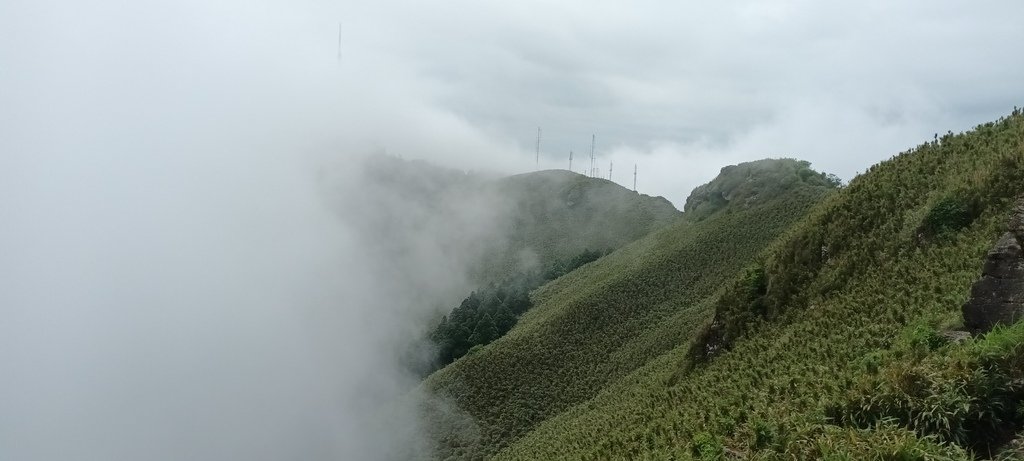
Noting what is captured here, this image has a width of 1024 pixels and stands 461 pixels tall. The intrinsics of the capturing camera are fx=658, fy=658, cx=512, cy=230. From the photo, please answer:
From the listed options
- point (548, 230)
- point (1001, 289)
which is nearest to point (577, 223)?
point (548, 230)

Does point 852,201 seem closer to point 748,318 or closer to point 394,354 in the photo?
point 748,318

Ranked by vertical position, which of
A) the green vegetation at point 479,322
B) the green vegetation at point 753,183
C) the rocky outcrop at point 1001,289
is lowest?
the green vegetation at point 479,322

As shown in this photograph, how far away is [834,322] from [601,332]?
44.1m

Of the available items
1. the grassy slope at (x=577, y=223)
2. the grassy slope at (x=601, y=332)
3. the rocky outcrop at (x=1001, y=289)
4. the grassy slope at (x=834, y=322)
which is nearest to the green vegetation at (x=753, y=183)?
the grassy slope at (x=601, y=332)

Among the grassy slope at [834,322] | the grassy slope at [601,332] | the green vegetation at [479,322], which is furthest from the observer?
the green vegetation at [479,322]

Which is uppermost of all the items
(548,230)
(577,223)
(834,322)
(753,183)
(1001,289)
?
(577,223)

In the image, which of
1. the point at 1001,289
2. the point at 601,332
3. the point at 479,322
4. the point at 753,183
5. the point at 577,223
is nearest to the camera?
the point at 1001,289

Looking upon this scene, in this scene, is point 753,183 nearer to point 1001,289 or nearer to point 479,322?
point 479,322

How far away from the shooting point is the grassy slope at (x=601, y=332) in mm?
57656

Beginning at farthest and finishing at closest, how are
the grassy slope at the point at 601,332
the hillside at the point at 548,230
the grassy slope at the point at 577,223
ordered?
1. the hillside at the point at 548,230
2. the grassy slope at the point at 577,223
3. the grassy slope at the point at 601,332

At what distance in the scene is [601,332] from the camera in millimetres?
68000

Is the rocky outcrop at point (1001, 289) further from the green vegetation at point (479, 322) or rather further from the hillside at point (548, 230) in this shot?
the hillside at point (548, 230)

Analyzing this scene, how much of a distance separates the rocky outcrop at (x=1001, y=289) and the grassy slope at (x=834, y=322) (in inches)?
49.7

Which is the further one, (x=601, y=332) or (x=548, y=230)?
(x=548, y=230)
